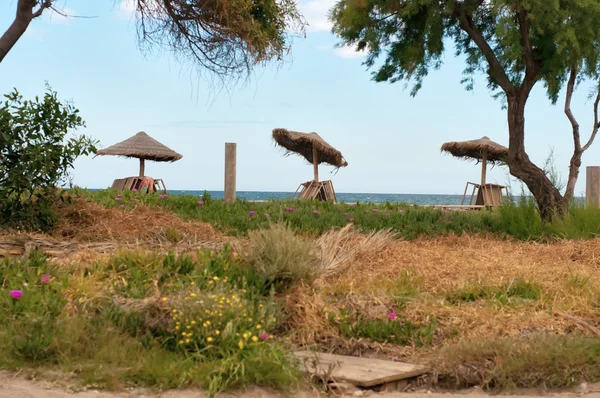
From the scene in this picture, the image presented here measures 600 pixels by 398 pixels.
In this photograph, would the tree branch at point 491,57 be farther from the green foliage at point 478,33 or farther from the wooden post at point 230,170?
the wooden post at point 230,170

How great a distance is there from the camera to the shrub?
4.73m

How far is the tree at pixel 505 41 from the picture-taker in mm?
10336

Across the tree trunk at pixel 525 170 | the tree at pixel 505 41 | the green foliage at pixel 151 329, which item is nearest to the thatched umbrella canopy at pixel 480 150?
the tree at pixel 505 41

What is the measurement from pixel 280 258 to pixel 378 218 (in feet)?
20.0

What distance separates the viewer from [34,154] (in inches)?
289

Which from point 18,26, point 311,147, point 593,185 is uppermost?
point 18,26

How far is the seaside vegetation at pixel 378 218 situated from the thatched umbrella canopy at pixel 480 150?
7812mm

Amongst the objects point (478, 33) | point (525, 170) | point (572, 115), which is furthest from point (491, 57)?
point (525, 170)

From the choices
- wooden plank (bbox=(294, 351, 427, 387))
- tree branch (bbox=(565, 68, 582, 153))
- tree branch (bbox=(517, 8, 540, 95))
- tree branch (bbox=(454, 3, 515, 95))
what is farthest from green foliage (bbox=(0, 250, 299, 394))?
tree branch (bbox=(565, 68, 582, 153))

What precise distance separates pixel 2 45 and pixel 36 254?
432cm

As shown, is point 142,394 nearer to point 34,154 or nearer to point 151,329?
point 151,329

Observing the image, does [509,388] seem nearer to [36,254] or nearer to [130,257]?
[130,257]

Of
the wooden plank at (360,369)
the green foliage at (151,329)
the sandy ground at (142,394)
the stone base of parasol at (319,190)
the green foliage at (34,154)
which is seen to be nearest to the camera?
the sandy ground at (142,394)

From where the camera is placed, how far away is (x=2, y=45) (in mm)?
8406
